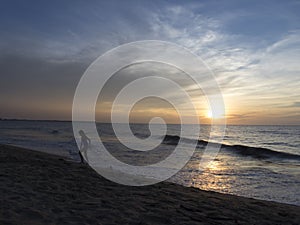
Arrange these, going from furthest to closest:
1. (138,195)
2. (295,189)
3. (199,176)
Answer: (199,176)
(295,189)
(138,195)

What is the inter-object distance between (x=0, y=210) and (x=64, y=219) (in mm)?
1104

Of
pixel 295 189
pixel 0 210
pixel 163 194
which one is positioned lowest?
pixel 295 189

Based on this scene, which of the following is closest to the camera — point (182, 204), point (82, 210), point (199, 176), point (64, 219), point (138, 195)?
point (64, 219)

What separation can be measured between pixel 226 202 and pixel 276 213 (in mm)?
1224

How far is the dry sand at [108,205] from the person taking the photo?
4.77 metres

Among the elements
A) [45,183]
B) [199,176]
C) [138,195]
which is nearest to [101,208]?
[138,195]

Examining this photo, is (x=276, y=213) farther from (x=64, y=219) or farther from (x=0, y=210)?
(x=0, y=210)

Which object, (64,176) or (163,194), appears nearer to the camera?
(163,194)

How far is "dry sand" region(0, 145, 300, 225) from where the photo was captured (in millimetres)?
4773

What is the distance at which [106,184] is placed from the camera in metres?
8.11

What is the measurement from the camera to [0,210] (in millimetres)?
4586

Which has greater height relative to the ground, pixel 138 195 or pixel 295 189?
pixel 138 195

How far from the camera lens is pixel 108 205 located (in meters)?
5.67

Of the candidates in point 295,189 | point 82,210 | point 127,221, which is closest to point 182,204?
point 127,221
